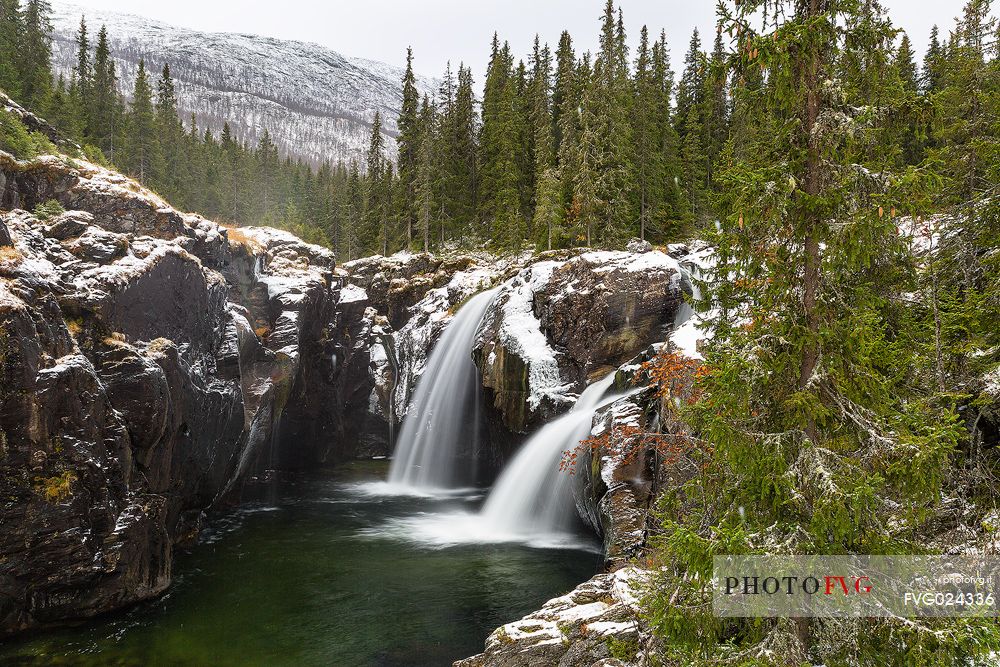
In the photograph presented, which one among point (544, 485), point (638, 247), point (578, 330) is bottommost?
point (544, 485)

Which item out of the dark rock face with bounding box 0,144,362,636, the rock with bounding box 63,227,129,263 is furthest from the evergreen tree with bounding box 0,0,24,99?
the rock with bounding box 63,227,129,263

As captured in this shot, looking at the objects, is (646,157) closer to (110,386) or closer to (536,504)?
(536,504)

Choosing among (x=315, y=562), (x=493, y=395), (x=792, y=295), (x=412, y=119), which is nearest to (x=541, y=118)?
(x=412, y=119)

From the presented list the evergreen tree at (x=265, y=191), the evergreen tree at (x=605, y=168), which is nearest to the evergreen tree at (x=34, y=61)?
the evergreen tree at (x=265, y=191)

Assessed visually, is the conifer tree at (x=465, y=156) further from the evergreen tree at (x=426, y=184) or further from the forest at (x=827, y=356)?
the forest at (x=827, y=356)

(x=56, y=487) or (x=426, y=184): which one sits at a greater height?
(x=426, y=184)

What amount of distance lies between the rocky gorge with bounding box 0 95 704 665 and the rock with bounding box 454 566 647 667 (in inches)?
1.4

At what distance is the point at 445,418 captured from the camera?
1247 inches

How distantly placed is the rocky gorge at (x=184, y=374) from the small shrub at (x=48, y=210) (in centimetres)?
9

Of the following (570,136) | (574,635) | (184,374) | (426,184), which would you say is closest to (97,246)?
(184,374)

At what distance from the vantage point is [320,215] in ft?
259

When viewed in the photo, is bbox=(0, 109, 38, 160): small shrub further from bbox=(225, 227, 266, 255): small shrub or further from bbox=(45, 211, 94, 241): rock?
bbox=(225, 227, 266, 255): small shrub

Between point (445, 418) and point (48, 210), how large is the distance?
19822 millimetres

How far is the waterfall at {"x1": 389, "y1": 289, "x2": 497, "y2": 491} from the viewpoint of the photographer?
31.3 meters
